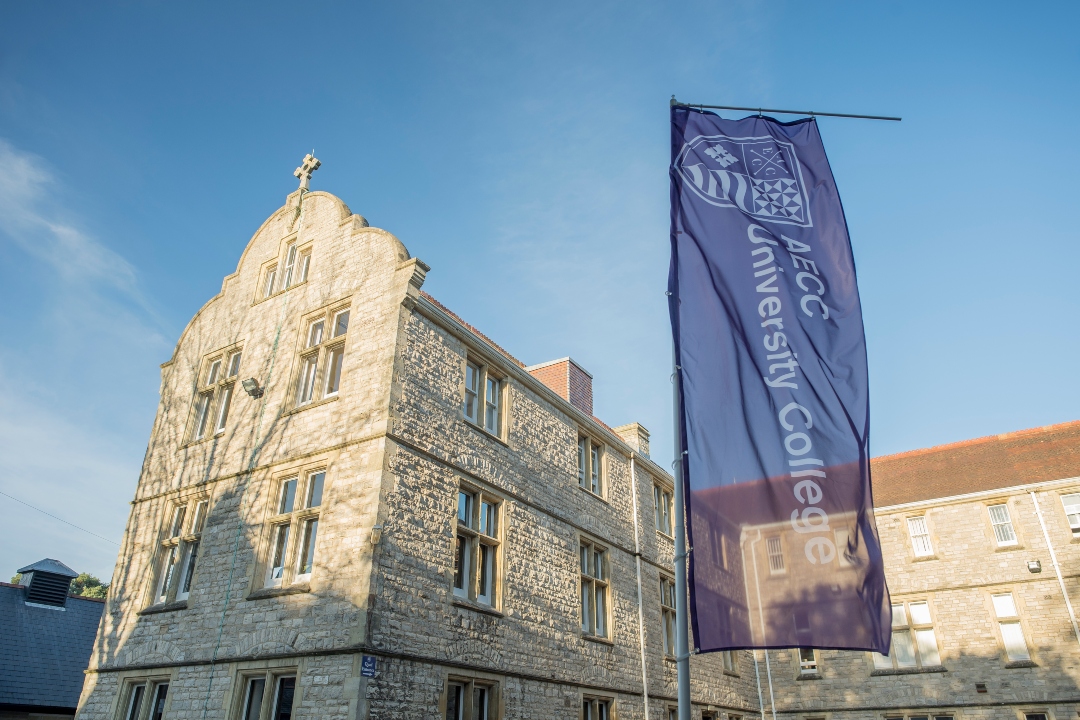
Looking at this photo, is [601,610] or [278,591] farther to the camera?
[601,610]

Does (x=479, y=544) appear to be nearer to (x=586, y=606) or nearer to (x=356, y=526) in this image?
(x=356, y=526)

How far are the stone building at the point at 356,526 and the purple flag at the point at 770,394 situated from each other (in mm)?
5872

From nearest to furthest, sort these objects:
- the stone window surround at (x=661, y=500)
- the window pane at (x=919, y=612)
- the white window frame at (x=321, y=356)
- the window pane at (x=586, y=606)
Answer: the white window frame at (x=321, y=356), the window pane at (x=586, y=606), the stone window surround at (x=661, y=500), the window pane at (x=919, y=612)

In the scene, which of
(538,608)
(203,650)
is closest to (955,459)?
(538,608)

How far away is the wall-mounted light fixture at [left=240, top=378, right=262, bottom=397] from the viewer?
1374cm

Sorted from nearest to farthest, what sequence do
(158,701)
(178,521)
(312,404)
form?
(158,701)
(312,404)
(178,521)

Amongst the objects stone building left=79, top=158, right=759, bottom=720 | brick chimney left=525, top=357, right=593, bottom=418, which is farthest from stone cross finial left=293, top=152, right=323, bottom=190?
brick chimney left=525, top=357, right=593, bottom=418

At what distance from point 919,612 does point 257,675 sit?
65.3ft

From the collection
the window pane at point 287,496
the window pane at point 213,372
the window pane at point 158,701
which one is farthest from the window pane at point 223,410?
the window pane at point 158,701

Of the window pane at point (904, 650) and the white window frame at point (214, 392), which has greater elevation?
the white window frame at point (214, 392)

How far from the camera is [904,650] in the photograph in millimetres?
22328

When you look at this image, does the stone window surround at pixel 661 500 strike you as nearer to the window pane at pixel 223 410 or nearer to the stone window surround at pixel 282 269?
the stone window surround at pixel 282 269

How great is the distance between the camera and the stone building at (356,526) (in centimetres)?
1087

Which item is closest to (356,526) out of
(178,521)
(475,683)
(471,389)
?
(475,683)
